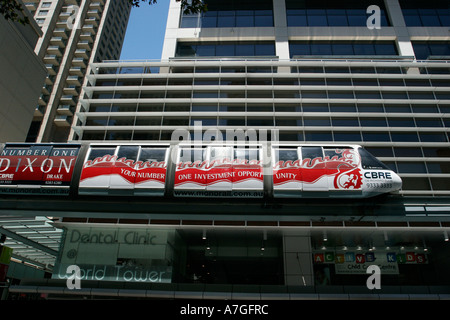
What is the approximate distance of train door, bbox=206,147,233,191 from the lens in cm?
1574

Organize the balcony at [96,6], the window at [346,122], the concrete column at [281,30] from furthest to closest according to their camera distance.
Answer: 1. the balcony at [96,6]
2. the concrete column at [281,30]
3. the window at [346,122]

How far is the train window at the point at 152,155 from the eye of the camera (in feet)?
54.5

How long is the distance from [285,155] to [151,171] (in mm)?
7164

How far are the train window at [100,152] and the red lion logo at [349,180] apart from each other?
1199 centimetres

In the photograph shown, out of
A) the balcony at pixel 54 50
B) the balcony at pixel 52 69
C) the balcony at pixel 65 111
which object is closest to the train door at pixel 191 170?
the balcony at pixel 65 111

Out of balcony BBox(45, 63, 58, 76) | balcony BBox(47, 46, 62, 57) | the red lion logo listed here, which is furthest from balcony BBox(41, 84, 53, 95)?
the red lion logo

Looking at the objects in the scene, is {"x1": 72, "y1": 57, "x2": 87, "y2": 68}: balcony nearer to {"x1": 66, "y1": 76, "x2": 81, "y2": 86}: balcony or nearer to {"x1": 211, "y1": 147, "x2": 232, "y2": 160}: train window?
{"x1": 66, "y1": 76, "x2": 81, "y2": 86}: balcony

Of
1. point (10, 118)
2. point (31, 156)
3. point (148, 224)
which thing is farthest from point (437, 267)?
point (10, 118)

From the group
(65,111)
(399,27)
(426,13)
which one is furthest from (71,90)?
(426,13)

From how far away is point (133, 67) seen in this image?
36.4 metres

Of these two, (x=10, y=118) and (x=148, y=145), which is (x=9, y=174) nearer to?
(x=148, y=145)

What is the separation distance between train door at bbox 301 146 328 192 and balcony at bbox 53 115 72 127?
227 ft

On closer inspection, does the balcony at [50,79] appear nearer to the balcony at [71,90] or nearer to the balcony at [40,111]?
the balcony at [71,90]

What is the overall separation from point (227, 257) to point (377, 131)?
769 inches
